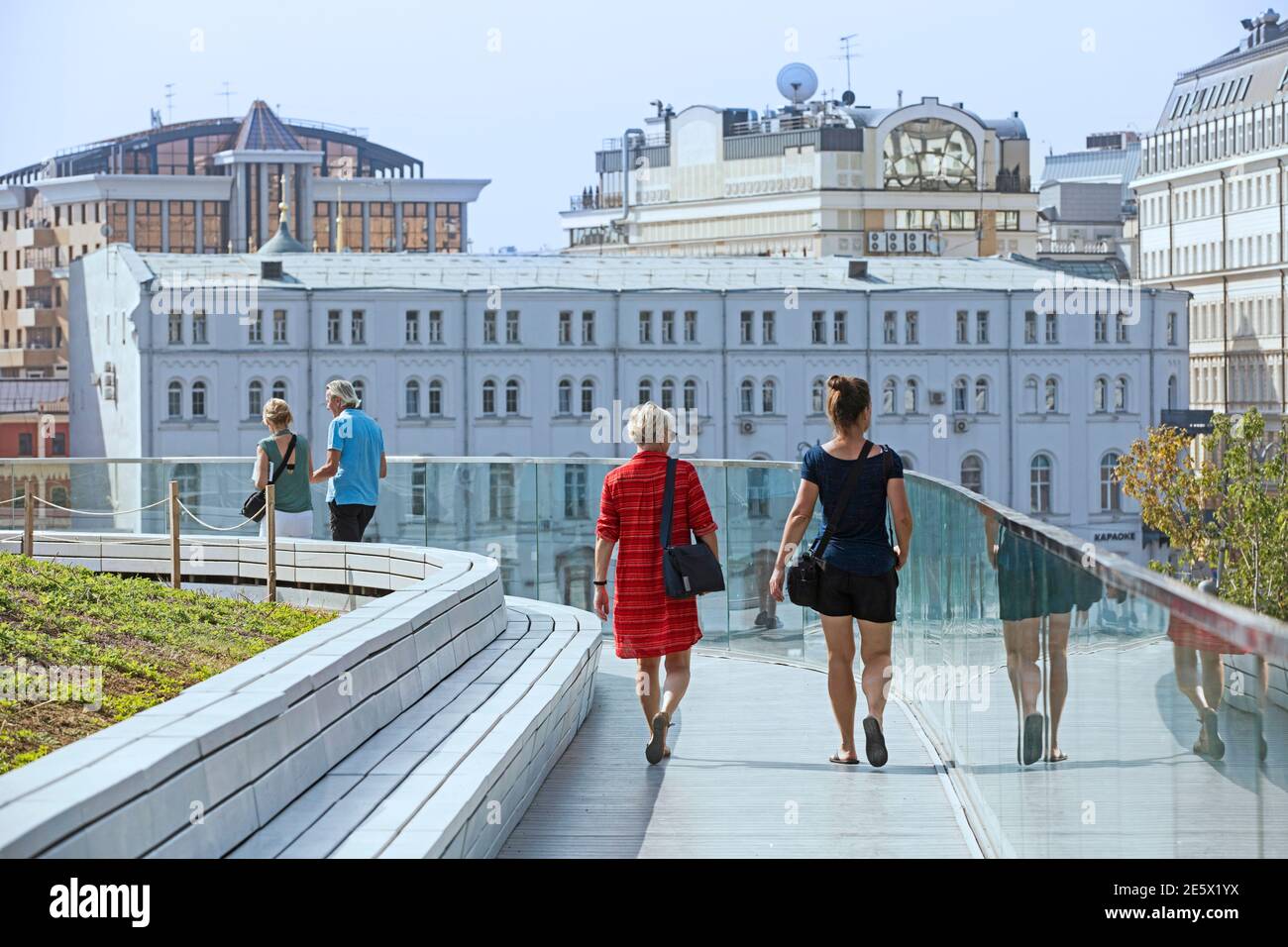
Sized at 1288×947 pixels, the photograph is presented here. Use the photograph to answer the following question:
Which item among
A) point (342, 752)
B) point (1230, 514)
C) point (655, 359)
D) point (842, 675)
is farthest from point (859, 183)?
point (342, 752)

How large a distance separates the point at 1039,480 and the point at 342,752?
330 feet

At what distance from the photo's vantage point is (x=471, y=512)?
17.3 meters

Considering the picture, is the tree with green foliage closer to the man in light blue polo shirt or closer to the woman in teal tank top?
the woman in teal tank top

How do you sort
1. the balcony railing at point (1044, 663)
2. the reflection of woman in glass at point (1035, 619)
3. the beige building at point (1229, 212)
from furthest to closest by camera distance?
the beige building at point (1229, 212) < the reflection of woman in glass at point (1035, 619) < the balcony railing at point (1044, 663)

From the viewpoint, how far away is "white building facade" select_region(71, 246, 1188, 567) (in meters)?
97.9

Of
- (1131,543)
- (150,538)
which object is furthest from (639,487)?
(1131,543)

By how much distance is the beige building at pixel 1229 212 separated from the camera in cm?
12256

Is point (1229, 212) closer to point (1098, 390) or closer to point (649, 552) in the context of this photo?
point (1098, 390)

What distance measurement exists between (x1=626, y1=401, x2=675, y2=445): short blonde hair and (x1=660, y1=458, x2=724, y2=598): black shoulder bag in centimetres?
12

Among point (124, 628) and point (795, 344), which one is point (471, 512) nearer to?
point (124, 628)

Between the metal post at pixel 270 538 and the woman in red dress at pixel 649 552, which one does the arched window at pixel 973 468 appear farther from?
the woman in red dress at pixel 649 552

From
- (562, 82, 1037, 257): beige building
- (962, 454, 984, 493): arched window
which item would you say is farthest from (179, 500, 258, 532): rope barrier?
(562, 82, 1037, 257): beige building

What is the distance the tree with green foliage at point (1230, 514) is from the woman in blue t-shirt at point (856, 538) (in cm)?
5216

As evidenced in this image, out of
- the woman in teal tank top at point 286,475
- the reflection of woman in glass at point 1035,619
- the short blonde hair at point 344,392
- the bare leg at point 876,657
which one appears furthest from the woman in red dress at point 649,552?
the woman in teal tank top at point 286,475
